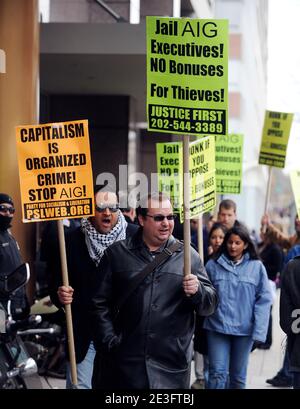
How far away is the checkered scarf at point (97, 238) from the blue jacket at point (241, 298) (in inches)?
65.6

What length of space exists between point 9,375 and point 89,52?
9.39m

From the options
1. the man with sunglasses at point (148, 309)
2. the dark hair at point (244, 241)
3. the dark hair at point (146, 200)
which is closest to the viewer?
the man with sunglasses at point (148, 309)

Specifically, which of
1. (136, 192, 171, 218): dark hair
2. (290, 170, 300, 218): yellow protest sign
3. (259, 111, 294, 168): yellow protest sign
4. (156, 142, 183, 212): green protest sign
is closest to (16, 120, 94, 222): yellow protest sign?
(136, 192, 171, 218): dark hair

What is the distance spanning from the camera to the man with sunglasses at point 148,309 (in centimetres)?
667

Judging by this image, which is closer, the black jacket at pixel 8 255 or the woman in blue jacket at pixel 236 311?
the woman in blue jacket at pixel 236 311

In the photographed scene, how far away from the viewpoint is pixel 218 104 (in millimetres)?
7457

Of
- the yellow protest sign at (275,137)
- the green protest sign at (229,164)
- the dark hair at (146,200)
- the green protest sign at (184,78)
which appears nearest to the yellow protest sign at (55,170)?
the green protest sign at (184,78)

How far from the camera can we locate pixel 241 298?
9.54m

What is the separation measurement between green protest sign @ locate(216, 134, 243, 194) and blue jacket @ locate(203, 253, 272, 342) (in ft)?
12.2

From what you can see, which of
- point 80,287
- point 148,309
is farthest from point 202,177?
point 148,309

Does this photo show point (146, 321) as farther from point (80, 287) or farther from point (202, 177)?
point (202, 177)

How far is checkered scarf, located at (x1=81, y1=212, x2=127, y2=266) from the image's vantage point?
26.3ft

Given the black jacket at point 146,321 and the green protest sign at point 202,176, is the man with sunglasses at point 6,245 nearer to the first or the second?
the green protest sign at point 202,176

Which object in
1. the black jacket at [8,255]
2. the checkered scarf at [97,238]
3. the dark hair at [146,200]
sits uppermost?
the dark hair at [146,200]
